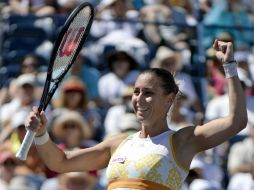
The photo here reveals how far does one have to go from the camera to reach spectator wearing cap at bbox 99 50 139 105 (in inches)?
397

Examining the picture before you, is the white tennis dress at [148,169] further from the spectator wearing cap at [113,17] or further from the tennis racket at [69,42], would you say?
the spectator wearing cap at [113,17]

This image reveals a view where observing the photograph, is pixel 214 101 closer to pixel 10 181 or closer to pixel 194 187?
pixel 194 187

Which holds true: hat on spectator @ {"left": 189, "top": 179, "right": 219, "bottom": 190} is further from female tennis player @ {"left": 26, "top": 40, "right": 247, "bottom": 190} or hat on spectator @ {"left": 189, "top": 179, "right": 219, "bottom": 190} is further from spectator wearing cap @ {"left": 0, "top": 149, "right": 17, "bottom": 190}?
female tennis player @ {"left": 26, "top": 40, "right": 247, "bottom": 190}

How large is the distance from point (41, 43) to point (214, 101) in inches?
80.5

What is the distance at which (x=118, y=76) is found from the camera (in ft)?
33.7

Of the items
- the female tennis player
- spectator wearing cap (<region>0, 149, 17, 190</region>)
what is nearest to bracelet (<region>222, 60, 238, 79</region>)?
the female tennis player

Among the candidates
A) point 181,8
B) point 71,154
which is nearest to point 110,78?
point 181,8

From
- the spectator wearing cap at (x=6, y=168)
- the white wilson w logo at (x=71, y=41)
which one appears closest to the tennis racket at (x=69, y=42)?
the white wilson w logo at (x=71, y=41)

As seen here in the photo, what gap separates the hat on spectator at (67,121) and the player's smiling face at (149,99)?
356cm

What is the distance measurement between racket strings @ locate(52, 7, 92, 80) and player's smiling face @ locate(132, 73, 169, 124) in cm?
67

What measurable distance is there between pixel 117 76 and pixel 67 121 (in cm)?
134

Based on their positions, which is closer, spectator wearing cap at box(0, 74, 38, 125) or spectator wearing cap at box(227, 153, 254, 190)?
spectator wearing cap at box(227, 153, 254, 190)

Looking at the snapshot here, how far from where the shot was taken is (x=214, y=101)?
10.0 m

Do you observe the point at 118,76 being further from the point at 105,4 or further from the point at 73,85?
the point at 105,4
